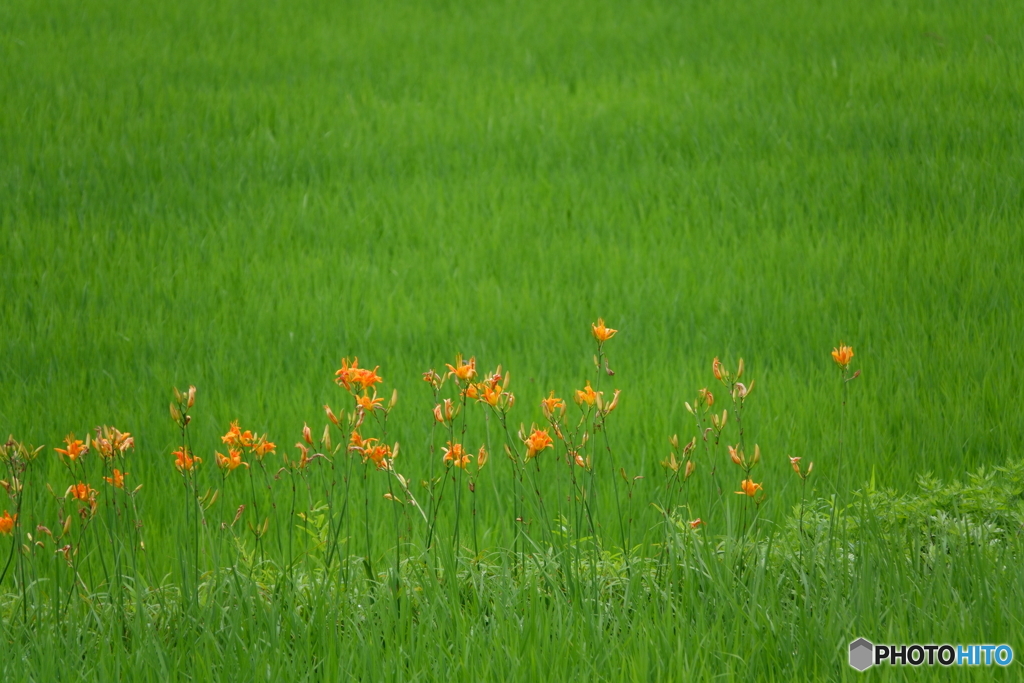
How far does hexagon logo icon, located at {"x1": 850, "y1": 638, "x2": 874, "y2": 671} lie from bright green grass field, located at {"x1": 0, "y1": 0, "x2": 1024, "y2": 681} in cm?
4

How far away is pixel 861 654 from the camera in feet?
6.03

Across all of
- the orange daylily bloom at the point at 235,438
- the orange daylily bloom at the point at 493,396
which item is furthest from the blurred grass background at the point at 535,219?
the orange daylily bloom at the point at 235,438

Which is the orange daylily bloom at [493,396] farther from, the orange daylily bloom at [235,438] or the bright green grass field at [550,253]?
the orange daylily bloom at [235,438]

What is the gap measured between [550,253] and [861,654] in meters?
3.09

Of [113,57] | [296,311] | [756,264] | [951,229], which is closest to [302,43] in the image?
[113,57]

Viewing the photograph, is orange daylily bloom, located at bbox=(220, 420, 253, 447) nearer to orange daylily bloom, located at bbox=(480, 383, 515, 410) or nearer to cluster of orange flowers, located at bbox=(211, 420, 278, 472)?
cluster of orange flowers, located at bbox=(211, 420, 278, 472)

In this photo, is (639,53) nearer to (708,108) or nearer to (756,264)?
(708,108)

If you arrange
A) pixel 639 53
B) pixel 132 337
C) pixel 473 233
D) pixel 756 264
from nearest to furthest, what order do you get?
pixel 132 337
pixel 756 264
pixel 473 233
pixel 639 53

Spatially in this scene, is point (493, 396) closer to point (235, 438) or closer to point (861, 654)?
point (235, 438)

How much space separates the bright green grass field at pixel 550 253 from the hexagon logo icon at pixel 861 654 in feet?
0.12

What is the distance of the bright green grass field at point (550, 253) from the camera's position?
199 centimetres

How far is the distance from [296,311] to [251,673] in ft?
8.35

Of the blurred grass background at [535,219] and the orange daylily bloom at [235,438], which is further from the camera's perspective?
the blurred grass background at [535,219]

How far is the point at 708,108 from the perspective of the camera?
6.13 meters
